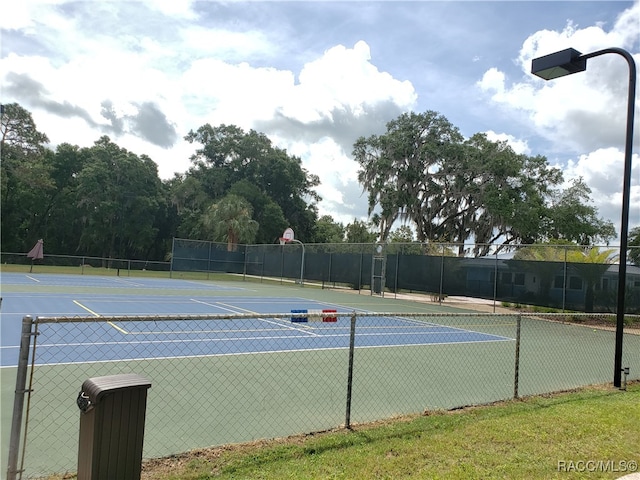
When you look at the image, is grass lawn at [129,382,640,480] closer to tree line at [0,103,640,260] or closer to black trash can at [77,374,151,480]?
black trash can at [77,374,151,480]

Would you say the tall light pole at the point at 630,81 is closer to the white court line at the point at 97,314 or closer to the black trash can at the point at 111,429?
the black trash can at the point at 111,429

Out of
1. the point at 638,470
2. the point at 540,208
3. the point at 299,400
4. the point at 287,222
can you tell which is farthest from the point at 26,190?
the point at 638,470

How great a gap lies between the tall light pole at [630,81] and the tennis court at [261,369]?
1051 millimetres

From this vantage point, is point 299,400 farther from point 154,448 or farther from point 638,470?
point 638,470

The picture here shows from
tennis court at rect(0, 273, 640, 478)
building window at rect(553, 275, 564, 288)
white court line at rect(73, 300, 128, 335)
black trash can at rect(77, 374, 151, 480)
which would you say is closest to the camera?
→ black trash can at rect(77, 374, 151, 480)

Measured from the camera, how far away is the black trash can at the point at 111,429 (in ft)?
9.48

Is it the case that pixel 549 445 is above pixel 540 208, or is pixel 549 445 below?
below

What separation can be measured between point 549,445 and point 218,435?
10.5ft

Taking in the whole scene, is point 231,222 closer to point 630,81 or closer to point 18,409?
point 630,81

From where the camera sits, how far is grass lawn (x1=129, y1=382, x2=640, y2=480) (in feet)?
12.3

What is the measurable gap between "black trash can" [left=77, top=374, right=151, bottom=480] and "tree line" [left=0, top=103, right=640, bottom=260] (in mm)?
33696

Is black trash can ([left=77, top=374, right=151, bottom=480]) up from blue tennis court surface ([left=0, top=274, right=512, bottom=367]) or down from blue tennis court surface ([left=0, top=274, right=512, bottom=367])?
up

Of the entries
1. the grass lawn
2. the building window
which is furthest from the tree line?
the grass lawn

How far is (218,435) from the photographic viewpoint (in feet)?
15.4
